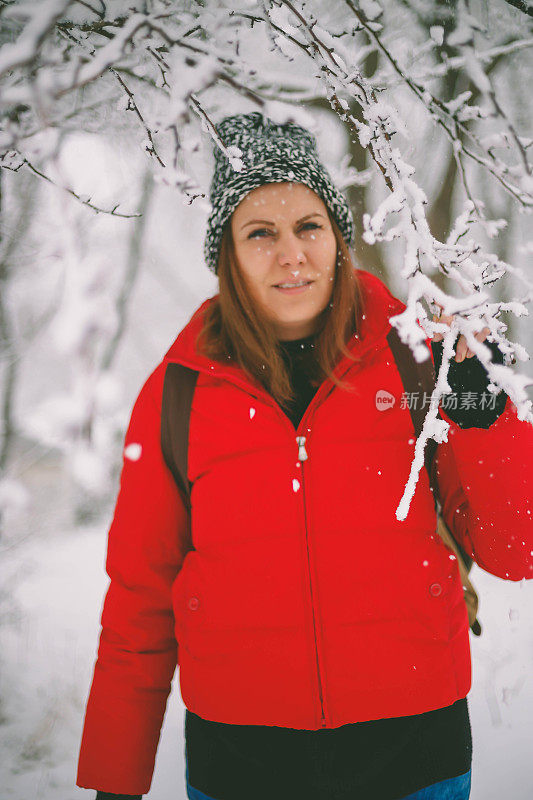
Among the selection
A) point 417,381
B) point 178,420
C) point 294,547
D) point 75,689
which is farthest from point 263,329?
point 75,689

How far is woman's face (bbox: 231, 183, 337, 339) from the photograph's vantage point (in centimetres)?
155

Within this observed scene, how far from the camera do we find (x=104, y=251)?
4605 millimetres

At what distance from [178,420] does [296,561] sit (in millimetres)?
602

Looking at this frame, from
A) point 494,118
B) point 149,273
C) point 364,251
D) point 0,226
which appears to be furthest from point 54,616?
point 494,118

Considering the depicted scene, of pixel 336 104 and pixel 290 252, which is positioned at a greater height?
pixel 336 104

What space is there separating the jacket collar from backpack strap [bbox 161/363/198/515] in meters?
0.06

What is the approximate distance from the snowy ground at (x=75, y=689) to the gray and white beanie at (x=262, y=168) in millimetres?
3115

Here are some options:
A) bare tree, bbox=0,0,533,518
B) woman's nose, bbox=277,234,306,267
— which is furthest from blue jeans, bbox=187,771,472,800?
woman's nose, bbox=277,234,306,267

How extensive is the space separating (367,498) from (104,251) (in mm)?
4171

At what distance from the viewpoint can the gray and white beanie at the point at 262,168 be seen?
60.1 inches

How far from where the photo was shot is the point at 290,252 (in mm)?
1532

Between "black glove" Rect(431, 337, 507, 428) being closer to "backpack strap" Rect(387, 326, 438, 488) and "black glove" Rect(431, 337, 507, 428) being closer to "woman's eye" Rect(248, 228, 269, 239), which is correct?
"backpack strap" Rect(387, 326, 438, 488)

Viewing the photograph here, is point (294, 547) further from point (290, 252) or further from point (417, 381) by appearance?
point (290, 252)

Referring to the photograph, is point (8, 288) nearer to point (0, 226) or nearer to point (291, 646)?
point (0, 226)
